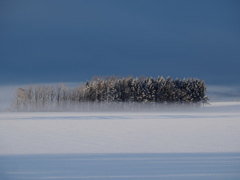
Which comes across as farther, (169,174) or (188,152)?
(188,152)

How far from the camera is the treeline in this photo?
60.2 metres

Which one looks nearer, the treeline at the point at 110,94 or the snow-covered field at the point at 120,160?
the snow-covered field at the point at 120,160

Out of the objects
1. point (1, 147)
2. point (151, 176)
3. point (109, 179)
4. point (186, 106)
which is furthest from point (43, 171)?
point (186, 106)

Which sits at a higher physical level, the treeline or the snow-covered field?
the treeline

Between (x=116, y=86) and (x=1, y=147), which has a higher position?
(x=116, y=86)

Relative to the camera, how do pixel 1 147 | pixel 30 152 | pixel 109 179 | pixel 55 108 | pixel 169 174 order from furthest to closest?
pixel 55 108, pixel 1 147, pixel 30 152, pixel 169 174, pixel 109 179

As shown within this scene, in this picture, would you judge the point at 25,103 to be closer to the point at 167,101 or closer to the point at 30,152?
the point at 167,101

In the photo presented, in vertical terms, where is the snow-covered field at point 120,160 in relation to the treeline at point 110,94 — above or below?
below

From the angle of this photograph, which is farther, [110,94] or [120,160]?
[110,94]

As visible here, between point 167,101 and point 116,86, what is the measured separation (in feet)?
35.7

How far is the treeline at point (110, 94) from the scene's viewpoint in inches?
2370

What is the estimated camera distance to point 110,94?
60625mm

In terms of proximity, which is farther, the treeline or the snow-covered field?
the treeline

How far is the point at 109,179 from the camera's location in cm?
580
